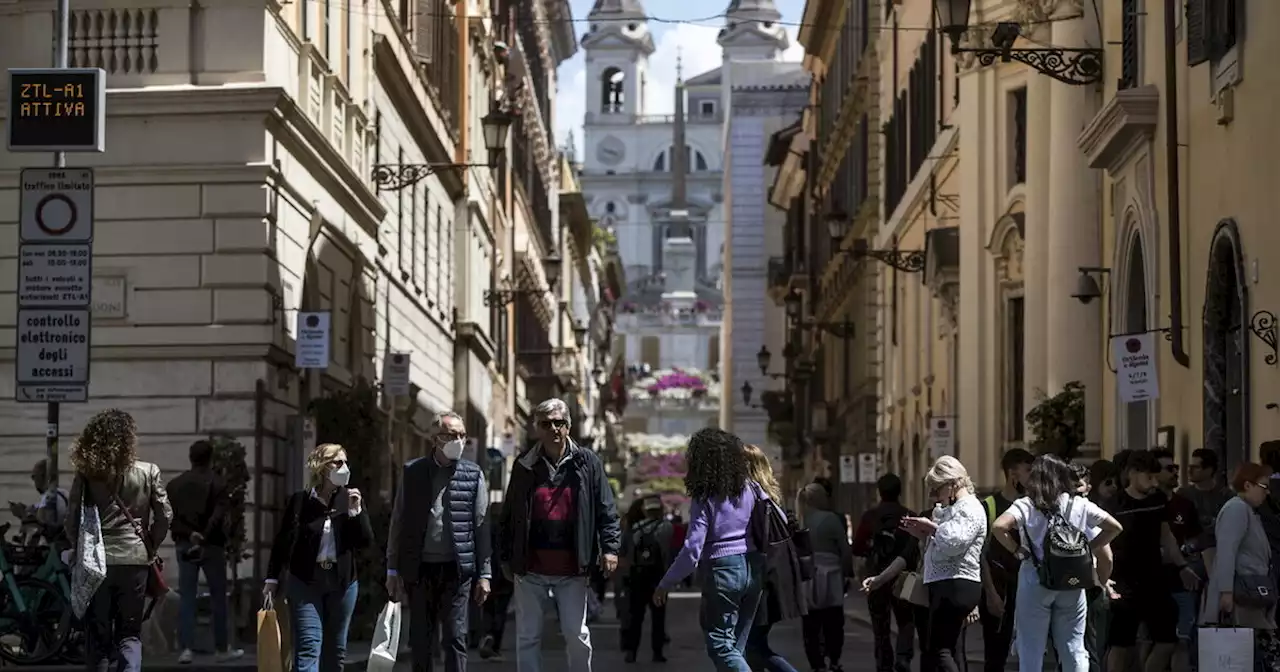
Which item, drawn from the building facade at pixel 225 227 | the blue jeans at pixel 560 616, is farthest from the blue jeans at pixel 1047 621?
the building facade at pixel 225 227

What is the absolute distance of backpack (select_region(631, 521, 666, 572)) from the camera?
25.4 metres

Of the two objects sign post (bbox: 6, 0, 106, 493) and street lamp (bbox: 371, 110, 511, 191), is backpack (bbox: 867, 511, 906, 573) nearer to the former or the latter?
sign post (bbox: 6, 0, 106, 493)

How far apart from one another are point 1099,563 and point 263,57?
1315cm

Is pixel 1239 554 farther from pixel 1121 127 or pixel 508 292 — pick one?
pixel 508 292

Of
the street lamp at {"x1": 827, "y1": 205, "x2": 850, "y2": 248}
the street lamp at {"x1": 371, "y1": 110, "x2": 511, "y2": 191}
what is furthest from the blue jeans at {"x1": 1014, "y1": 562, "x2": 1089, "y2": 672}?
the street lamp at {"x1": 827, "y1": 205, "x2": 850, "y2": 248}

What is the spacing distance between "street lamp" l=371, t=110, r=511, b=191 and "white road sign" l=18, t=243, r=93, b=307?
47.7 feet

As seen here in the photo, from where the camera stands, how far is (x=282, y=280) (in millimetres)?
26094

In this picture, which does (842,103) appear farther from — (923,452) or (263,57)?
(263,57)

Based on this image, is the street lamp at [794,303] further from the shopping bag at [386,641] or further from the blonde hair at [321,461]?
the shopping bag at [386,641]

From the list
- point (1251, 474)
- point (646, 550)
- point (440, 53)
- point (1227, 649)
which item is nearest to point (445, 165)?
point (646, 550)

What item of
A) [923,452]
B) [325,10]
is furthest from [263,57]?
[923,452]

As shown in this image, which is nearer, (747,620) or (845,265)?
(747,620)

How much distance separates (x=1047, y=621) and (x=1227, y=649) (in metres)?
1.36

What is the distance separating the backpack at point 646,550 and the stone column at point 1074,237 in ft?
14.9
